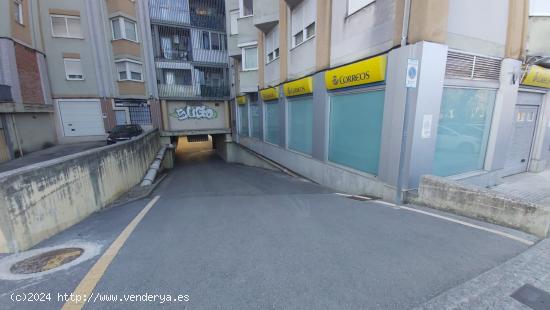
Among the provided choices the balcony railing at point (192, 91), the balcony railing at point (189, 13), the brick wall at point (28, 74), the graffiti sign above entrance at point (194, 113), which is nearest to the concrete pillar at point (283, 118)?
the balcony railing at point (192, 91)

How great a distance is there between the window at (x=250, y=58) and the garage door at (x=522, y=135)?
12.1m

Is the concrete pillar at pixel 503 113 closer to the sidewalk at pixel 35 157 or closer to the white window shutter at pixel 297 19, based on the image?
the white window shutter at pixel 297 19

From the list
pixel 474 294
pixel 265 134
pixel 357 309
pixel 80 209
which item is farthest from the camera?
pixel 265 134

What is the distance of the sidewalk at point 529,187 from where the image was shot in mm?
6047

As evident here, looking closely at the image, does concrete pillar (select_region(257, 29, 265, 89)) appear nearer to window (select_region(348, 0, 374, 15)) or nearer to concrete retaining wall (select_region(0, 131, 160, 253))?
window (select_region(348, 0, 374, 15))

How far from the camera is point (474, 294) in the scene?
212 cm

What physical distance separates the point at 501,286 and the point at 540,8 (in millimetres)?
8831

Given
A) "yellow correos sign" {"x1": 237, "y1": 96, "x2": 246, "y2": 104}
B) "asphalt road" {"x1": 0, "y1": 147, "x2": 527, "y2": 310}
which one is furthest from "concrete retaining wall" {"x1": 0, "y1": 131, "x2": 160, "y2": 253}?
"yellow correos sign" {"x1": 237, "y1": 96, "x2": 246, "y2": 104}

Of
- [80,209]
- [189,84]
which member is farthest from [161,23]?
[80,209]

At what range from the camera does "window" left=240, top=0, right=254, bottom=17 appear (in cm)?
1402

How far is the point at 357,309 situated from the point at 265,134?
12073mm

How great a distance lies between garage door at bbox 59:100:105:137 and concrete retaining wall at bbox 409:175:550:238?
20504mm

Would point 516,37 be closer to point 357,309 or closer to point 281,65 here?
point 281,65

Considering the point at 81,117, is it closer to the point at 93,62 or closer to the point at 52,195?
the point at 93,62
